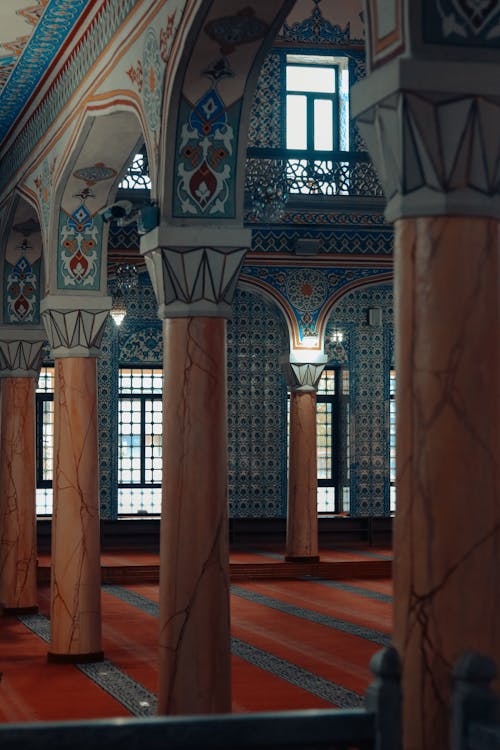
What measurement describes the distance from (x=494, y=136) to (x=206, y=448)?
2877mm

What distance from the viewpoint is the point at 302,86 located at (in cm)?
1516

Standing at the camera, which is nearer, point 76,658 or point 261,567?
point 76,658

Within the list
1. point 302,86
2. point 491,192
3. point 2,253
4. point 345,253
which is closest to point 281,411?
point 345,253

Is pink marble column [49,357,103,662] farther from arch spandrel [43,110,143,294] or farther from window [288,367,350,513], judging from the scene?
window [288,367,350,513]

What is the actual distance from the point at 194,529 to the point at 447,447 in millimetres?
2687

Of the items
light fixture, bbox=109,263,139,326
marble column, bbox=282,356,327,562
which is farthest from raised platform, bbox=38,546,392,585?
light fixture, bbox=109,263,139,326

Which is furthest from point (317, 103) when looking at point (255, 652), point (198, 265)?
point (198, 265)

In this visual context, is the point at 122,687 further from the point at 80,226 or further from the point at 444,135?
the point at 444,135

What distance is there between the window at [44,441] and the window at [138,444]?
983mm

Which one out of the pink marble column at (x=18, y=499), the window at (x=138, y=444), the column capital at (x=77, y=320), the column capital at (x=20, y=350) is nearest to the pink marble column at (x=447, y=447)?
the column capital at (x=77, y=320)

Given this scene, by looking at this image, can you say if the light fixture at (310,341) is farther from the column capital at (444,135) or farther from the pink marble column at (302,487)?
the column capital at (444,135)

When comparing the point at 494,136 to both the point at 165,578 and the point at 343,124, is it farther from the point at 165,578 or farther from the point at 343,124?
the point at 343,124

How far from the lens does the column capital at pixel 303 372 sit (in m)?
15.7

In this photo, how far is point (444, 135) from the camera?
3973 millimetres
